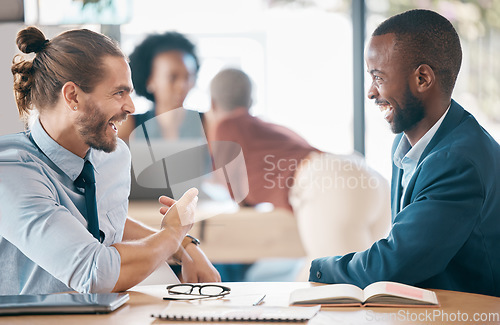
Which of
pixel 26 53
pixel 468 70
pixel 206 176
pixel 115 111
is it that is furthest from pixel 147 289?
pixel 468 70

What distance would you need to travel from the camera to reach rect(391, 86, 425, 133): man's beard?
1616 millimetres

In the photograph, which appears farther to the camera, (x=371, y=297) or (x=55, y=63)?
(x=55, y=63)

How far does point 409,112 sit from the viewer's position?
1621 mm

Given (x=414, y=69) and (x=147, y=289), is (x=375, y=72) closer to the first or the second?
(x=414, y=69)

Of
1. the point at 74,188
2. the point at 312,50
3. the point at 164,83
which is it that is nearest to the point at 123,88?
the point at 74,188

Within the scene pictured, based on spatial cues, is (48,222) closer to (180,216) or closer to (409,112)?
(180,216)

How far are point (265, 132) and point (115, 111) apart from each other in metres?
1.56

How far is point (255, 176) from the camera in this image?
3148 mm

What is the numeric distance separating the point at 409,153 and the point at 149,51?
2.73m

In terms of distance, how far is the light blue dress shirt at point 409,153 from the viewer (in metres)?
1.60

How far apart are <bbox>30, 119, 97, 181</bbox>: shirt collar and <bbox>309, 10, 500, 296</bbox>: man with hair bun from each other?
2.00ft

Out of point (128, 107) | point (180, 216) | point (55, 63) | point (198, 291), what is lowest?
point (198, 291)

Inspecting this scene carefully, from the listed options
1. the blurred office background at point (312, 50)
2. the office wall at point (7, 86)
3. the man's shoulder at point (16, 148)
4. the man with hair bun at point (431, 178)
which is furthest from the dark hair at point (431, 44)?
the blurred office background at point (312, 50)

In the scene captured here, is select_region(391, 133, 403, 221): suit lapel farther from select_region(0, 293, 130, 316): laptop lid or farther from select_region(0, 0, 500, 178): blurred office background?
select_region(0, 0, 500, 178): blurred office background
